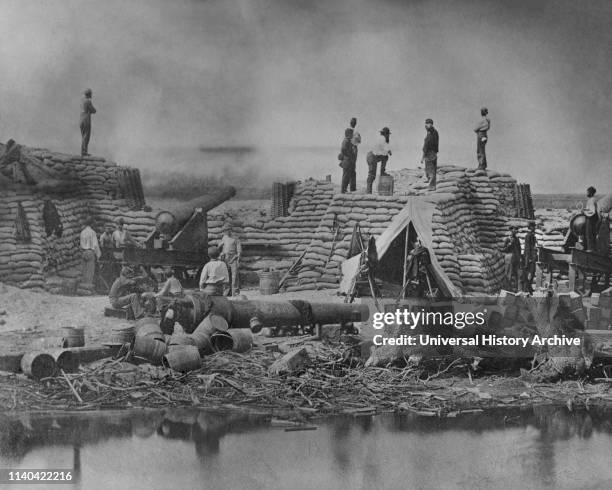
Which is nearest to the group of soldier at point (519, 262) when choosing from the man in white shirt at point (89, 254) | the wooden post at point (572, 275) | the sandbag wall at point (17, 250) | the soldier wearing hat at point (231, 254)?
the wooden post at point (572, 275)

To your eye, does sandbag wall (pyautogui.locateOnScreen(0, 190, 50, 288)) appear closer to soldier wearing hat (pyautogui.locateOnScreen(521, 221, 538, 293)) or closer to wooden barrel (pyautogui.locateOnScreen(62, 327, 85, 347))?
wooden barrel (pyautogui.locateOnScreen(62, 327, 85, 347))

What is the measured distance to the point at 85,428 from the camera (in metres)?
6.21

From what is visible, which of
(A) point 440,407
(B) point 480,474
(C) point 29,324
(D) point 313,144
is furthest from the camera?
(D) point 313,144

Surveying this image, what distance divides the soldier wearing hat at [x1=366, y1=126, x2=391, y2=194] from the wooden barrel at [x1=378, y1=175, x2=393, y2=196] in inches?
2.6

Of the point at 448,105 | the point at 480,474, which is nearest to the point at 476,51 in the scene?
the point at 448,105

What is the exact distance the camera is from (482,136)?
8742mm

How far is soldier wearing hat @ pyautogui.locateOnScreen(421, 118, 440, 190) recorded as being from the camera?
8484 millimetres

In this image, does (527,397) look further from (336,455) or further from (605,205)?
(605,205)

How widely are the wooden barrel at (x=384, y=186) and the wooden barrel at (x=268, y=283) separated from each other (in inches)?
57.9

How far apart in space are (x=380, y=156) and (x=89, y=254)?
3.28 meters

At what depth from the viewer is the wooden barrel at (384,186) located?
8695 mm

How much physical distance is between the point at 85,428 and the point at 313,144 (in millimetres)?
3824

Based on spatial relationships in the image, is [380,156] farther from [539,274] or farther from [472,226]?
[539,274]

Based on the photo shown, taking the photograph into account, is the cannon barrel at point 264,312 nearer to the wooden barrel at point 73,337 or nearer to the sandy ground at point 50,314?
the sandy ground at point 50,314
